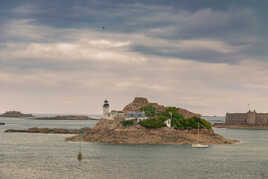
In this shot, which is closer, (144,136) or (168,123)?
(144,136)

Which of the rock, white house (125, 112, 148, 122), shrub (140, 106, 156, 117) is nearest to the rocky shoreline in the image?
white house (125, 112, 148, 122)

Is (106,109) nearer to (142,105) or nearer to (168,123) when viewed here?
(142,105)

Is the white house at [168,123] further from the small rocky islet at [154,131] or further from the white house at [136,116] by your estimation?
the white house at [136,116]

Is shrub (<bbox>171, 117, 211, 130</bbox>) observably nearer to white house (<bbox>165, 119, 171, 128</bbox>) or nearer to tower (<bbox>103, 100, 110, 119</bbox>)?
white house (<bbox>165, 119, 171, 128</bbox>)

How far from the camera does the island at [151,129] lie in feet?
449

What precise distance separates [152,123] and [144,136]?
5929mm

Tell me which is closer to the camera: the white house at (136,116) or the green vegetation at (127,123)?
the green vegetation at (127,123)

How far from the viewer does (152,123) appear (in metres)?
141

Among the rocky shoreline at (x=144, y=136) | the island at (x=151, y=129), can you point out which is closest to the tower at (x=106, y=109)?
the island at (x=151, y=129)

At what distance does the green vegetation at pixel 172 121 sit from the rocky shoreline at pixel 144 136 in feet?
5.59

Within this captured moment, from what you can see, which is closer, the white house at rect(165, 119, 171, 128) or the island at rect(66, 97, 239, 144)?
the island at rect(66, 97, 239, 144)

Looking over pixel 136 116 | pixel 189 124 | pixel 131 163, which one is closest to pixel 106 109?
pixel 136 116

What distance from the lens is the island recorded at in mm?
136875

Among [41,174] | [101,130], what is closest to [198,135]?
[101,130]
